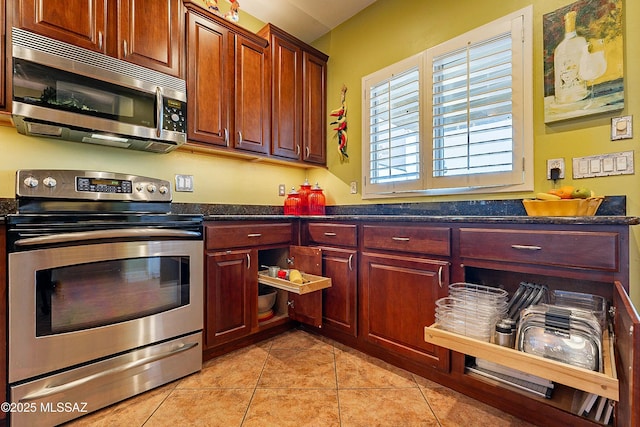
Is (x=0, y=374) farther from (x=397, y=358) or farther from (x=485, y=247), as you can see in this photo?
(x=485, y=247)

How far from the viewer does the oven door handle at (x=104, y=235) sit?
1.25m

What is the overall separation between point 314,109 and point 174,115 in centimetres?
129

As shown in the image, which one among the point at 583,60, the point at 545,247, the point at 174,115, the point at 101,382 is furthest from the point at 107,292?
the point at 583,60

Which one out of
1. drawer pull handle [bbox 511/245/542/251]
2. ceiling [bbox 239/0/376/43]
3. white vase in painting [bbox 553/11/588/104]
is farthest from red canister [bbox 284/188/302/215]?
white vase in painting [bbox 553/11/588/104]

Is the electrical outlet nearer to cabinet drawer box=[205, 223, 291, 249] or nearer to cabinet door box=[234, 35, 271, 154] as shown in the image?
cabinet drawer box=[205, 223, 291, 249]

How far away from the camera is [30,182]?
4.60 feet

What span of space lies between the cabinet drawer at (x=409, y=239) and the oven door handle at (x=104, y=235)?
1.06 m

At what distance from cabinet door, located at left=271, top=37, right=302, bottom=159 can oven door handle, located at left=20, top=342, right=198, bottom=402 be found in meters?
1.58

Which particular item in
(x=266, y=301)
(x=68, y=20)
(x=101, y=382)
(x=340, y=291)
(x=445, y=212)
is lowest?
(x=101, y=382)

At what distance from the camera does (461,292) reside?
1446mm

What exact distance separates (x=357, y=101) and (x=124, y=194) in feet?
6.33

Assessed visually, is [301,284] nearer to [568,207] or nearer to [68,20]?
[568,207]

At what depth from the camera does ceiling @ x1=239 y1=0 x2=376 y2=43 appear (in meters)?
2.48

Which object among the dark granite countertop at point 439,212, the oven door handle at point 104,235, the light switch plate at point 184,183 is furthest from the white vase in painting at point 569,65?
the light switch plate at point 184,183
